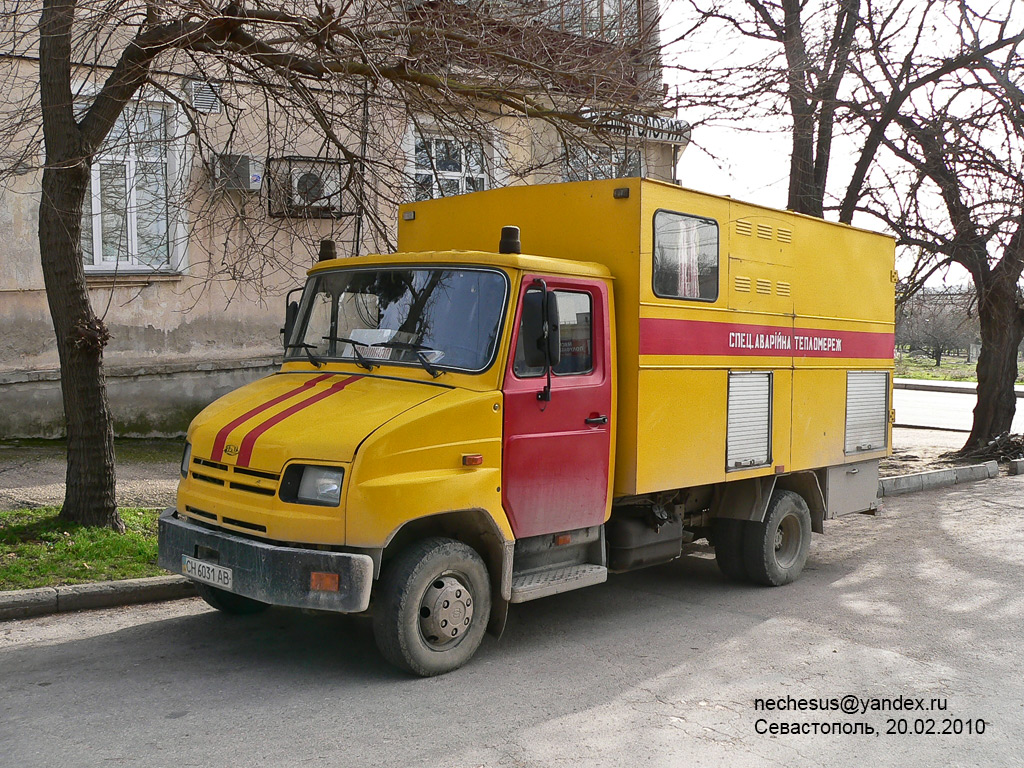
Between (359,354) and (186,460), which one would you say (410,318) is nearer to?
(359,354)

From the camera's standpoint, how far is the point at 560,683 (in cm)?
543

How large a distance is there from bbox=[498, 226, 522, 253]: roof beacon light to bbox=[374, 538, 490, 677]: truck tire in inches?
69.8

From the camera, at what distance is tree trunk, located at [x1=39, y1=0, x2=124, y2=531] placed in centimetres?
780

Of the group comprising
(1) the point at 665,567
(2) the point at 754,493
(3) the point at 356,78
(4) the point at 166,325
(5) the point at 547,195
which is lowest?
(1) the point at 665,567

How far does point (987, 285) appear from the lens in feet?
53.1

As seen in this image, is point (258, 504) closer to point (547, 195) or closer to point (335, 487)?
point (335, 487)

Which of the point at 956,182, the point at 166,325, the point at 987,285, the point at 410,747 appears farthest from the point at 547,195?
the point at 987,285

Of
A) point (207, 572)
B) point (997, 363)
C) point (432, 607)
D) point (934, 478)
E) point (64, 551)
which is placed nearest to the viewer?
point (432, 607)

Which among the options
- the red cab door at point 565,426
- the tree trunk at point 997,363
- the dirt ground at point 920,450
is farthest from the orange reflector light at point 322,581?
the tree trunk at point 997,363

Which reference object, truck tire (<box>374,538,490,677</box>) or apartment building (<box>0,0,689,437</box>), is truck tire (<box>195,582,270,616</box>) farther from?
apartment building (<box>0,0,689,437</box>)

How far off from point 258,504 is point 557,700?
74.8 inches

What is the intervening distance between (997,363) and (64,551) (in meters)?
15.1

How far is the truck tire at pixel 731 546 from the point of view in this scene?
788cm

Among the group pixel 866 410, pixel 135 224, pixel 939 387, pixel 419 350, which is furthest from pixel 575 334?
pixel 939 387
